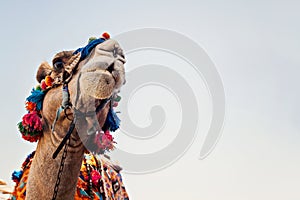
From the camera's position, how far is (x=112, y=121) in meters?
2.74

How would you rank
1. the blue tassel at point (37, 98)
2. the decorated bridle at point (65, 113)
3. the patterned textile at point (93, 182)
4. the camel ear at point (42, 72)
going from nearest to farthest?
the decorated bridle at point (65, 113), the blue tassel at point (37, 98), the camel ear at point (42, 72), the patterned textile at point (93, 182)

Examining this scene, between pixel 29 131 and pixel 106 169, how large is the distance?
1.58m

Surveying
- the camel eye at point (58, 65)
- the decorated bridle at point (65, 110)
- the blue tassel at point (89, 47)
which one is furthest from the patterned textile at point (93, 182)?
the blue tassel at point (89, 47)

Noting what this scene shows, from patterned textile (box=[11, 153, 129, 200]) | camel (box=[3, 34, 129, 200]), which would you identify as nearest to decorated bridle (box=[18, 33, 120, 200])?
camel (box=[3, 34, 129, 200])

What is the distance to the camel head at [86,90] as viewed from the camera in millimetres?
2275

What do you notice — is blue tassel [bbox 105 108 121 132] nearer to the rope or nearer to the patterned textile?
the rope

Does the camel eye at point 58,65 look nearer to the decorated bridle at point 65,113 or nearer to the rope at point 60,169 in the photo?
the decorated bridle at point 65,113

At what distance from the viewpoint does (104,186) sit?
146 inches

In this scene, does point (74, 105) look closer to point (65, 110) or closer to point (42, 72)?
point (65, 110)

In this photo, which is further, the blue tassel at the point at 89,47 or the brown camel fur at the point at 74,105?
the blue tassel at the point at 89,47

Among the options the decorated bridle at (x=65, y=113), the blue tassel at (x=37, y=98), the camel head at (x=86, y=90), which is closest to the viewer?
the camel head at (x=86, y=90)

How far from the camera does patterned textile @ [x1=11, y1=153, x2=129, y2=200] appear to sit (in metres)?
3.18

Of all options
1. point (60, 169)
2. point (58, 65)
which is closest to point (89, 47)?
point (58, 65)

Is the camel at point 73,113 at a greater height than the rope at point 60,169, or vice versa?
the camel at point 73,113
